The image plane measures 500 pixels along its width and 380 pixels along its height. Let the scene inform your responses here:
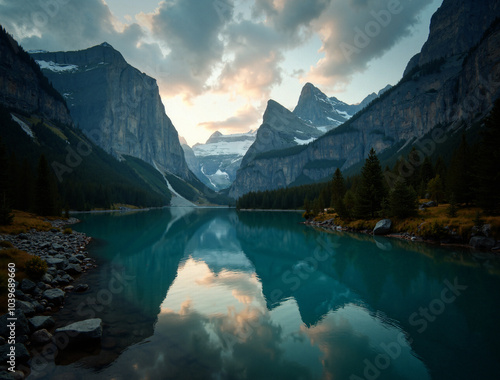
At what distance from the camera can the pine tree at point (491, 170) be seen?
3669 centimetres

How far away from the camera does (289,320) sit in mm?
15062

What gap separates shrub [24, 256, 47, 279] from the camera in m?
17.0

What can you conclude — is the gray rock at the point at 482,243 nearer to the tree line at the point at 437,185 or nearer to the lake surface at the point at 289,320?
the lake surface at the point at 289,320

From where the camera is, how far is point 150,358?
10.3m

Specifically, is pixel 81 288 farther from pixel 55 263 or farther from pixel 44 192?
pixel 44 192

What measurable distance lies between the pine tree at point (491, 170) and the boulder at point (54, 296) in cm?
5105

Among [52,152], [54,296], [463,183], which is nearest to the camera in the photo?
[54,296]

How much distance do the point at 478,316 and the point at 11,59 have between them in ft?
965

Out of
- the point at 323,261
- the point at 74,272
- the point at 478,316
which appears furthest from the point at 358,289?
the point at 74,272

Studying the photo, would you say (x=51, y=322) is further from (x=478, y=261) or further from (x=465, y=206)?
(x=465, y=206)

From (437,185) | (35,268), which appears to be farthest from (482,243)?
(35,268)

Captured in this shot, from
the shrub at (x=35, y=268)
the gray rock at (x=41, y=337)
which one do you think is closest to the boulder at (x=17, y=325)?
the gray rock at (x=41, y=337)

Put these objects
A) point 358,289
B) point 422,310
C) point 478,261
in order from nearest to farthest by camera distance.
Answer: point 422,310, point 358,289, point 478,261

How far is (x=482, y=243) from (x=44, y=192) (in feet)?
281
